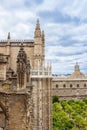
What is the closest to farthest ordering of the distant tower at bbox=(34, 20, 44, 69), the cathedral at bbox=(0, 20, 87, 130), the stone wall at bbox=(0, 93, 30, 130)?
1. the stone wall at bbox=(0, 93, 30, 130)
2. the cathedral at bbox=(0, 20, 87, 130)
3. the distant tower at bbox=(34, 20, 44, 69)

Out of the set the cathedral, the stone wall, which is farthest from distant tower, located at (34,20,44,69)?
the stone wall

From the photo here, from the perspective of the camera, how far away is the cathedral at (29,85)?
67.5ft

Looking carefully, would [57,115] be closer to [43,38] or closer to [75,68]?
[43,38]

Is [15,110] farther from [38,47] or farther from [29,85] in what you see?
[38,47]

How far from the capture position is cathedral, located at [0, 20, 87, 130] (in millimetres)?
20578

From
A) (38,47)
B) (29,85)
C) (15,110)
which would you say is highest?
(38,47)

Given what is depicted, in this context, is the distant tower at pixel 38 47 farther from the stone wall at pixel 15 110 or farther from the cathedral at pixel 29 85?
the stone wall at pixel 15 110

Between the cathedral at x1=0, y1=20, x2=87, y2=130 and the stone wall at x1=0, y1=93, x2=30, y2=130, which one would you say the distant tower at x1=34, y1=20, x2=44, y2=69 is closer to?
the cathedral at x1=0, y1=20, x2=87, y2=130

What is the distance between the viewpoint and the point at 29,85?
3306 cm

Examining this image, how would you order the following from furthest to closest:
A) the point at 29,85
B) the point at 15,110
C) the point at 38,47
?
the point at 38,47
the point at 29,85
the point at 15,110

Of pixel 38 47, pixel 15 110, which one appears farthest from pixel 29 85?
pixel 38 47

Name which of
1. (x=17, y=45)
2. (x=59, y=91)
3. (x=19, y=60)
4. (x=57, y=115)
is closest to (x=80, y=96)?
(x=59, y=91)

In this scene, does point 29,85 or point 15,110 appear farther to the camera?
point 29,85

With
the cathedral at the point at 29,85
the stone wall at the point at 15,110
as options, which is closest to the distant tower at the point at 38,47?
the cathedral at the point at 29,85
